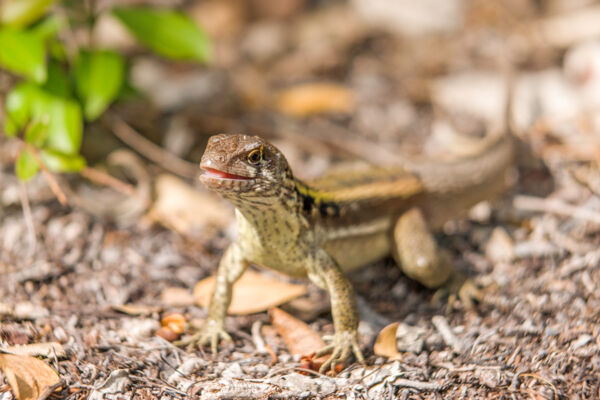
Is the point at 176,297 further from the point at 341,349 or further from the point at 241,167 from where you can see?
the point at 241,167

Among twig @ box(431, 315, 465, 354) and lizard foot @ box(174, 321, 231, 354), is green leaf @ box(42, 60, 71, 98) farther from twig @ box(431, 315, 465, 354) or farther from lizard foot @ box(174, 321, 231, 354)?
twig @ box(431, 315, 465, 354)

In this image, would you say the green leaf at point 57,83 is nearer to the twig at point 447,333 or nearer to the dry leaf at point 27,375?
the dry leaf at point 27,375

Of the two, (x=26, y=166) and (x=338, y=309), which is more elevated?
(x=26, y=166)

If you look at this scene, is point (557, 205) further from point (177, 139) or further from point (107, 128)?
point (107, 128)

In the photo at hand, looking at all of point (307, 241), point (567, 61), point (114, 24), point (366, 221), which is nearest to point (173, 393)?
point (307, 241)

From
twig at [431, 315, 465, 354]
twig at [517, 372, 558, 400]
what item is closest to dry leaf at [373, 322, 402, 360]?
twig at [431, 315, 465, 354]

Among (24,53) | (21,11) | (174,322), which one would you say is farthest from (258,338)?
(21,11)
